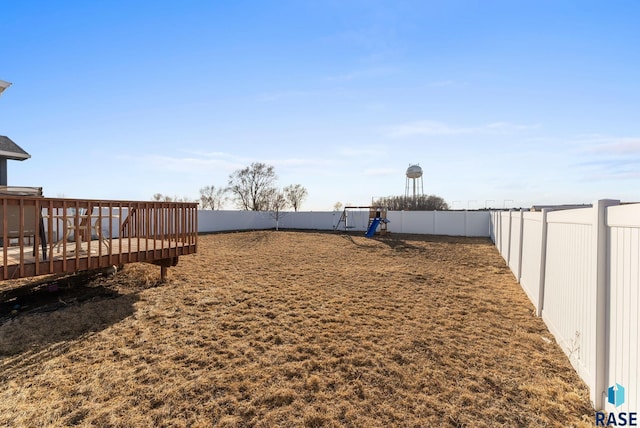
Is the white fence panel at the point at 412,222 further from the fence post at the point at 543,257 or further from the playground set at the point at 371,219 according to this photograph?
the fence post at the point at 543,257

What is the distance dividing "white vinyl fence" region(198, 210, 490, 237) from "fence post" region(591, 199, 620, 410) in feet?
50.6

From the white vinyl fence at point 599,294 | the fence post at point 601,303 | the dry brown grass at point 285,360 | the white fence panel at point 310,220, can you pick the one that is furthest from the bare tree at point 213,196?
the fence post at point 601,303

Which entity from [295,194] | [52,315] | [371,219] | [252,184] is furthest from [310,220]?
[52,315]

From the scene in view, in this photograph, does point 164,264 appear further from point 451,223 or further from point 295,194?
point 295,194

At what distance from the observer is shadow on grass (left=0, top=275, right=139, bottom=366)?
127 inches

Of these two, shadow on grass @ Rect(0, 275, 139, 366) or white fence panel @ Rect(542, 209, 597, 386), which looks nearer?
white fence panel @ Rect(542, 209, 597, 386)

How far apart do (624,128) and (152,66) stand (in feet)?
41.5

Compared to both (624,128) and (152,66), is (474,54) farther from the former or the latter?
(152,66)

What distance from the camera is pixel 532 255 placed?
15.5 feet

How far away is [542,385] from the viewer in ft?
8.19

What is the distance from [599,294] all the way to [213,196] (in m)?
33.9

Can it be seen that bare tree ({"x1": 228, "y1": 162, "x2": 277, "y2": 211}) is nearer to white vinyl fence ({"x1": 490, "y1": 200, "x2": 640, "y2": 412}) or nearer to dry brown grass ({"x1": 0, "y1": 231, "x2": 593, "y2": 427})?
dry brown grass ({"x1": 0, "y1": 231, "x2": 593, "y2": 427})

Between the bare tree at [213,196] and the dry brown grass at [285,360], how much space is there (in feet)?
92.4

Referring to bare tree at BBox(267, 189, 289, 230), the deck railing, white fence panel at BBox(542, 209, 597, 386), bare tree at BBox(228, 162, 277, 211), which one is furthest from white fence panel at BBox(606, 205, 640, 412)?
bare tree at BBox(228, 162, 277, 211)
